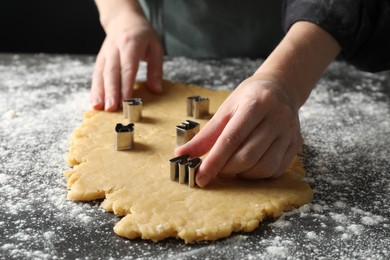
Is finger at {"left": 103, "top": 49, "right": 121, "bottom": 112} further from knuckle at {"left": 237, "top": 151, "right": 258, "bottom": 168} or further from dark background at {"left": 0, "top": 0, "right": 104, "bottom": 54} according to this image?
dark background at {"left": 0, "top": 0, "right": 104, "bottom": 54}

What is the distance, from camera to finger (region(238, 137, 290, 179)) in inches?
41.9

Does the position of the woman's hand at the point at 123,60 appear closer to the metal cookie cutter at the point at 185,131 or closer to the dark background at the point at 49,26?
the metal cookie cutter at the point at 185,131

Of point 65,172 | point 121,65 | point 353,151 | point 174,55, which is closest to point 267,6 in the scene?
point 174,55

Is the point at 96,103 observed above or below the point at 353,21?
below

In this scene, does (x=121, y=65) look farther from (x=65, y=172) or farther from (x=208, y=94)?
(x=65, y=172)

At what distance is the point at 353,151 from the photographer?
1.28 meters

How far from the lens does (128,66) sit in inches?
58.9

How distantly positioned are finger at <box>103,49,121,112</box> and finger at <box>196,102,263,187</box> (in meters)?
0.45

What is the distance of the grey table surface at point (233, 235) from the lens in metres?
0.93

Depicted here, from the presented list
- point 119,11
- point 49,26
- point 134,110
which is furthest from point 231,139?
point 49,26

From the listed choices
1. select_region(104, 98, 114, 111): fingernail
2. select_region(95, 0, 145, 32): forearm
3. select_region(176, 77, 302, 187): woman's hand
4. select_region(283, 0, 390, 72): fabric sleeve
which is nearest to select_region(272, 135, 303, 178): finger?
select_region(176, 77, 302, 187): woman's hand

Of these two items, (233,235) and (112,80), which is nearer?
(233,235)

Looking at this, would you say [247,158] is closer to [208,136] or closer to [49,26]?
A: [208,136]

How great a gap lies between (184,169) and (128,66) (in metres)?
0.51
